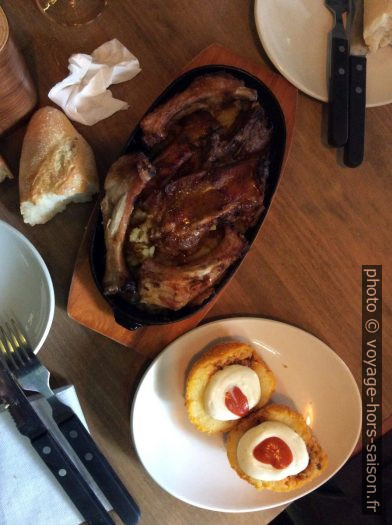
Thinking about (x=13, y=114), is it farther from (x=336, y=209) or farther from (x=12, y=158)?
(x=336, y=209)

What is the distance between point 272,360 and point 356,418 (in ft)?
0.77

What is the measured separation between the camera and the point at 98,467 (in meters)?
1.12

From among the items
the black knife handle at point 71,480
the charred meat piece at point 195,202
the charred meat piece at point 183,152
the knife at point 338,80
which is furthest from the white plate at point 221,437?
the knife at point 338,80

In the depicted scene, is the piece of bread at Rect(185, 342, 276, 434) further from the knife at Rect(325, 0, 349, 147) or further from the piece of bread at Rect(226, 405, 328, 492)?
the knife at Rect(325, 0, 349, 147)

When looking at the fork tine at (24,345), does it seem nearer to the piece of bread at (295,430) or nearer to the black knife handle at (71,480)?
the black knife handle at (71,480)

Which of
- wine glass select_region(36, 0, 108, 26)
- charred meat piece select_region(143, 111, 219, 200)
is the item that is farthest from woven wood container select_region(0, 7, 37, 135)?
charred meat piece select_region(143, 111, 219, 200)

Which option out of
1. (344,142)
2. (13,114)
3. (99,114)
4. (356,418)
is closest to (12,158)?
(13,114)

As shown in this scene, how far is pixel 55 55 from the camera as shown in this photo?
118cm

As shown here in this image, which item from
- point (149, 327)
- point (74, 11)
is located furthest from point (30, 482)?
point (74, 11)

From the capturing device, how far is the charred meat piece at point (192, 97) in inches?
42.3

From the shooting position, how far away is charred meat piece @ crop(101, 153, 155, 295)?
3.37ft

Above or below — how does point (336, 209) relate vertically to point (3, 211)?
below

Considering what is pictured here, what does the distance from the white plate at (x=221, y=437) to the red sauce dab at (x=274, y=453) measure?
0.40 ft

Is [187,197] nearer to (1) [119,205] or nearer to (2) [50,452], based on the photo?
(1) [119,205]
